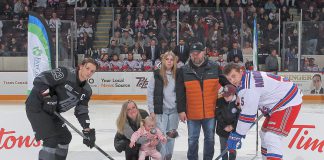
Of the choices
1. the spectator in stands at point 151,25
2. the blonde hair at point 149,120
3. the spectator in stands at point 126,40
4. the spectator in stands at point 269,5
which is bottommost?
the blonde hair at point 149,120

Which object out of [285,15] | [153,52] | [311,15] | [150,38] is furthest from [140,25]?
[311,15]

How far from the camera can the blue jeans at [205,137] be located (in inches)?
233

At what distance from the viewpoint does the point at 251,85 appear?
4863mm

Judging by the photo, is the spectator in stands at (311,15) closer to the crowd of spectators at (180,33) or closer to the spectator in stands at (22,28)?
the crowd of spectators at (180,33)

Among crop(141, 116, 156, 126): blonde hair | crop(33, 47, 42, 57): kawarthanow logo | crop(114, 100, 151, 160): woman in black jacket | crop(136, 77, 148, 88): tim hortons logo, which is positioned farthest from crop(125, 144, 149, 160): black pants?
crop(136, 77, 148, 88): tim hortons logo

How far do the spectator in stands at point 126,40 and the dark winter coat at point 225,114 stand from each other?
8.91 metres

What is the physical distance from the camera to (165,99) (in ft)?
19.5

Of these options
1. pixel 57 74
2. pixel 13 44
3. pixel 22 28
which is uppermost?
pixel 22 28

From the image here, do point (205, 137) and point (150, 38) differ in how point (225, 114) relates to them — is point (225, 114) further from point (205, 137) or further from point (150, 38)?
point (150, 38)

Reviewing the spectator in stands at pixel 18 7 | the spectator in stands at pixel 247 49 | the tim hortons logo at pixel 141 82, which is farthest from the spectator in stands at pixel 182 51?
the spectator in stands at pixel 18 7

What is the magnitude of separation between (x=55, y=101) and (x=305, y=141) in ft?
8.42

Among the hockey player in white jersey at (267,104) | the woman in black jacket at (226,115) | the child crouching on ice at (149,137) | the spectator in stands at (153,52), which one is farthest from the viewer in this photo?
the spectator in stands at (153,52)

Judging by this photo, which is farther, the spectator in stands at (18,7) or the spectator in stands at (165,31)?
the spectator in stands at (18,7)

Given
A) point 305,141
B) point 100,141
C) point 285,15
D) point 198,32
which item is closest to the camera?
point 305,141
